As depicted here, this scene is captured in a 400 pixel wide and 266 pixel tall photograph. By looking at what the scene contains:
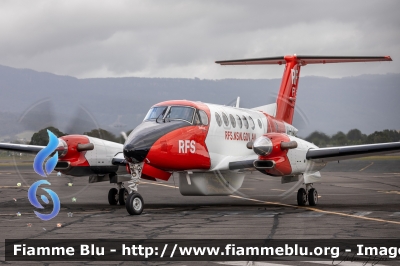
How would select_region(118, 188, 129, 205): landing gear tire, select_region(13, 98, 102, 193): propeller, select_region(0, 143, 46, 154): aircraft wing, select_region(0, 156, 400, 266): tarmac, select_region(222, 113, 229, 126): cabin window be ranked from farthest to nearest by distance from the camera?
select_region(0, 143, 46, 154): aircraft wing < select_region(13, 98, 102, 193): propeller < select_region(118, 188, 129, 205): landing gear tire < select_region(222, 113, 229, 126): cabin window < select_region(0, 156, 400, 266): tarmac

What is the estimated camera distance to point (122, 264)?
32.0 ft

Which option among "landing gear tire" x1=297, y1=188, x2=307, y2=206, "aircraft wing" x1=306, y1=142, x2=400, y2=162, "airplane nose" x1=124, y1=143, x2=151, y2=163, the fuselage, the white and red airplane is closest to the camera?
A: "airplane nose" x1=124, y1=143, x2=151, y2=163

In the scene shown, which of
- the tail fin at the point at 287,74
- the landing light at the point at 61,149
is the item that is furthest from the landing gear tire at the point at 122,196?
the tail fin at the point at 287,74

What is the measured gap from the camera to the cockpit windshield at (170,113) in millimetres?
18266

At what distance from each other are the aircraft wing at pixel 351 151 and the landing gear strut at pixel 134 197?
539 cm

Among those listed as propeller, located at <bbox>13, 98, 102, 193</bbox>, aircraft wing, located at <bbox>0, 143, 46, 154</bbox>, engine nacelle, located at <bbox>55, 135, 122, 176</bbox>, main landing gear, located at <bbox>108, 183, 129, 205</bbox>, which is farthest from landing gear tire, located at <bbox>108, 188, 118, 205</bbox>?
aircraft wing, located at <bbox>0, 143, 46, 154</bbox>

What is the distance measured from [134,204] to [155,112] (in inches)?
117

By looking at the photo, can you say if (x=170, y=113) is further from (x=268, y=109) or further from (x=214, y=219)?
(x=268, y=109)

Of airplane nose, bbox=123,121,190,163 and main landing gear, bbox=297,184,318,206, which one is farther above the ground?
airplane nose, bbox=123,121,190,163

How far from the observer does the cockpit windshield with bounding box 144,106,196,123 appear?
18.3 metres

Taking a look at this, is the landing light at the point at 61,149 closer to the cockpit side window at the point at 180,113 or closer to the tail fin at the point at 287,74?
the cockpit side window at the point at 180,113

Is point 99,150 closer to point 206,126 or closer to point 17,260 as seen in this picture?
point 206,126

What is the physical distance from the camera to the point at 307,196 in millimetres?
20328

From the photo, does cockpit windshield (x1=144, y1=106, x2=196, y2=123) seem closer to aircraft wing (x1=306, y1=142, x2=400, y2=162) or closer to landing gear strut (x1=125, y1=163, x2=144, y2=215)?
landing gear strut (x1=125, y1=163, x2=144, y2=215)
